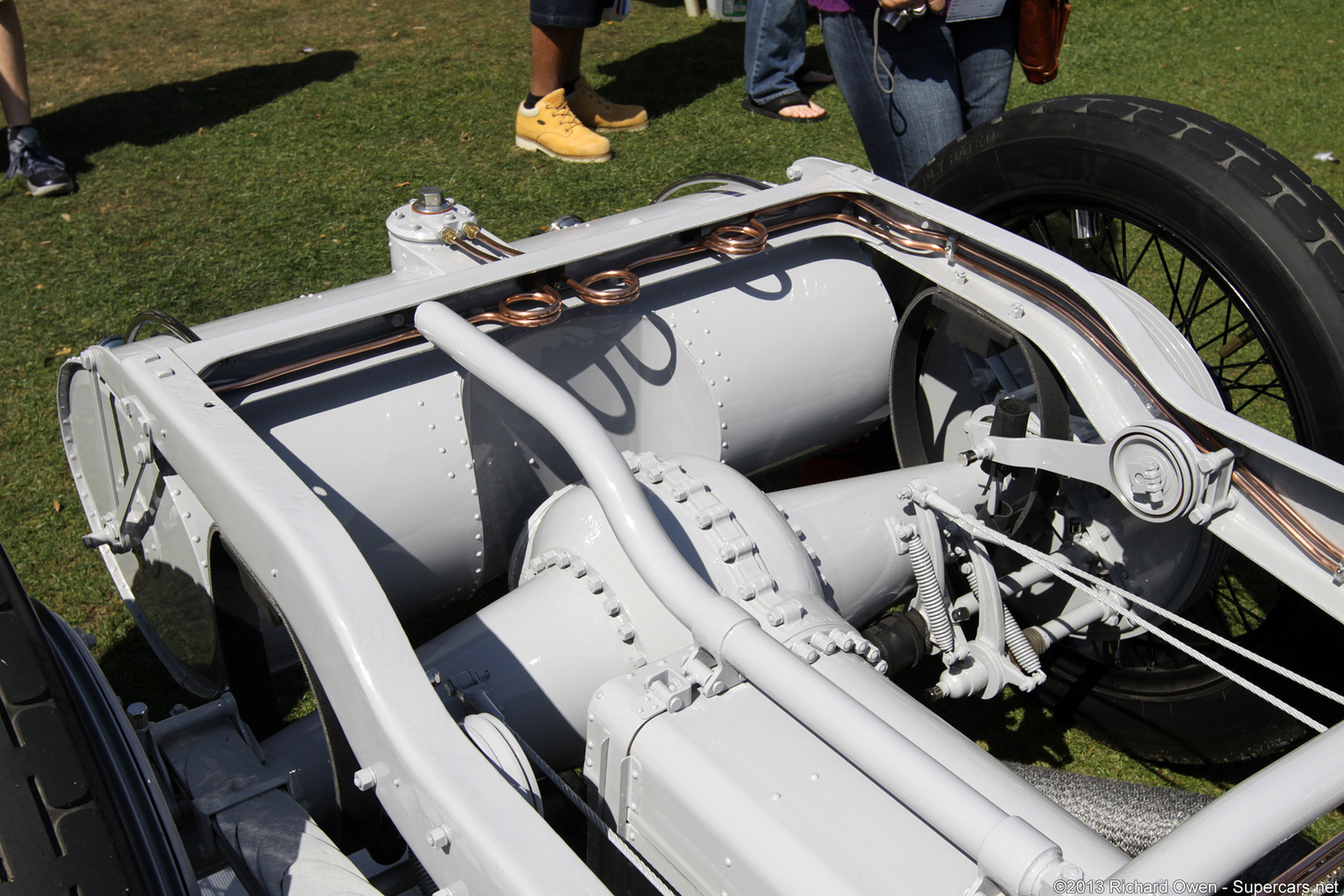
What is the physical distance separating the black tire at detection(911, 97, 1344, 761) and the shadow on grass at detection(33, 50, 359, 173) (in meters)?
4.01

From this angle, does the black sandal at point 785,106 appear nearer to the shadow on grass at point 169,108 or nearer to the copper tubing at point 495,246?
the shadow on grass at point 169,108

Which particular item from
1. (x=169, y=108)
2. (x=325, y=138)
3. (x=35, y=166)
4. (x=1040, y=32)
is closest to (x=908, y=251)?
(x=1040, y=32)

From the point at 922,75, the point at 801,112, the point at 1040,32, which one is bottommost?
the point at 801,112

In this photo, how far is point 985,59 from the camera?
3.14 metres

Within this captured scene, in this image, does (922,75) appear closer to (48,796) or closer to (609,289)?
(609,289)

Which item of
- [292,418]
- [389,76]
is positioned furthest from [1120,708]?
[389,76]

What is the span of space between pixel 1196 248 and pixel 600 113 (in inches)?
144

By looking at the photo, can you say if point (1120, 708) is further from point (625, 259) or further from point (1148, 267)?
point (1148, 267)

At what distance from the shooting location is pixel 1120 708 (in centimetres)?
233

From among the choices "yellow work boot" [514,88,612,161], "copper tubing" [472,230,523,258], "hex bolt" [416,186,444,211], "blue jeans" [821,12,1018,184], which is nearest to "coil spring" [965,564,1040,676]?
"copper tubing" [472,230,523,258]

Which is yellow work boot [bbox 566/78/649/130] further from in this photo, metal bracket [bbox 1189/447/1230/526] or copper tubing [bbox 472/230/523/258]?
metal bracket [bbox 1189/447/1230/526]

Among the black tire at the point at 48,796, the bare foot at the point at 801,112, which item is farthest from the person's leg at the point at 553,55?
the black tire at the point at 48,796

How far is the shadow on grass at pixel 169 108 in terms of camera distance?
5.08 m

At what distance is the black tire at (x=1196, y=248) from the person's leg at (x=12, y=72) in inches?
157
